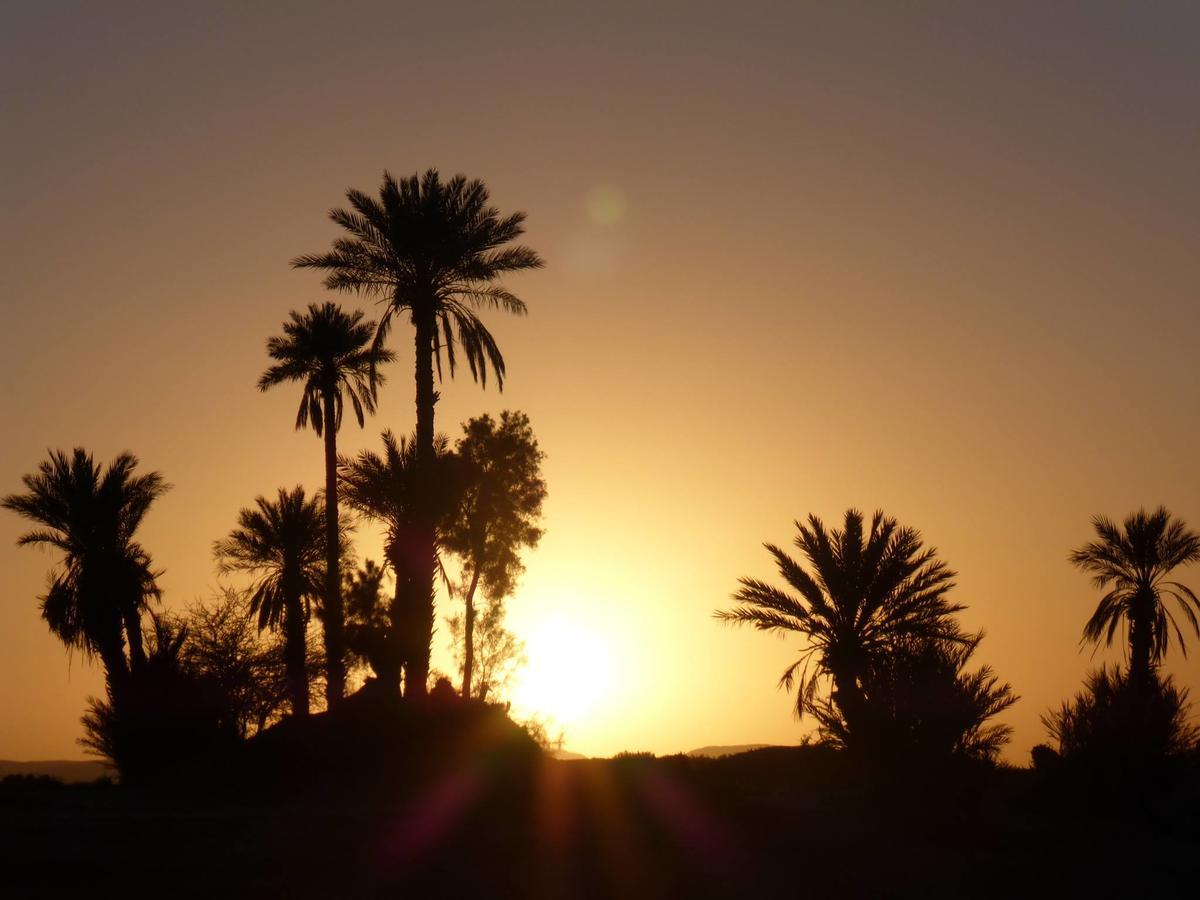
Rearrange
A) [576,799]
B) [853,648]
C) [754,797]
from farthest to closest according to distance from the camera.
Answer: [853,648]
[754,797]
[576,799]

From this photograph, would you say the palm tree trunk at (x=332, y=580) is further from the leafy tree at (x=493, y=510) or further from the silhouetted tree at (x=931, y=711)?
the silhouetted tree at (x=931, y=711)

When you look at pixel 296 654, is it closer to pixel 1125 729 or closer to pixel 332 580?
pixel 332 580

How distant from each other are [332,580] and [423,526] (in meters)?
11.0

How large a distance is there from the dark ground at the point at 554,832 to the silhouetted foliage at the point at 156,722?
522cm

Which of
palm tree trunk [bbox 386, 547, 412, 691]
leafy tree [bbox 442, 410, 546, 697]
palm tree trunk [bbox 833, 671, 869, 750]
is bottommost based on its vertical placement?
palm tree trunk [bbox 833, 671, 869, 750]

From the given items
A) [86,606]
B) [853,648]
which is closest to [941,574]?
[853,648]

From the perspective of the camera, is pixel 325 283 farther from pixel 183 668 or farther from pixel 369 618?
pixel 369 618

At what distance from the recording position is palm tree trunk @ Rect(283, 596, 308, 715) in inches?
1665

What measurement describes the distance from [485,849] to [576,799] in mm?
3482

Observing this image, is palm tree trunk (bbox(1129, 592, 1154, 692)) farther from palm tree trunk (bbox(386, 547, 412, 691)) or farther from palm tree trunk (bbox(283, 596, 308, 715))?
palm tree trunk (bbox(283, 596, 308, 715))

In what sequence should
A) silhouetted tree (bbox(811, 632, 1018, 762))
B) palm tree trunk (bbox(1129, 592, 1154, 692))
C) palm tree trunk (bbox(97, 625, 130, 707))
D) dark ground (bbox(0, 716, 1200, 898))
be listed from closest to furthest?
dark ground (bbox(0, 716, 1200, 898))
silhouetted tree (bbox(811, 632, 1018, 762))
palm tree trunk (bbox(97, 625, 130, 707))
palm tree trunk (bbox(1129, 592, 1154, 692))

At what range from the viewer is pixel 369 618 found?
51.5 m

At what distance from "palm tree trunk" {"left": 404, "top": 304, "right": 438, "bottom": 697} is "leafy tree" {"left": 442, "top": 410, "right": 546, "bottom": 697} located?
1365 centimetres

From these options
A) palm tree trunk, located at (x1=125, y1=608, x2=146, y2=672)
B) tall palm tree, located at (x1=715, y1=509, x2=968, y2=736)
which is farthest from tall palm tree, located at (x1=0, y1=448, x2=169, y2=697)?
tall palm tree, located at (x1=715, y1=509, x2=968, y2=736)
